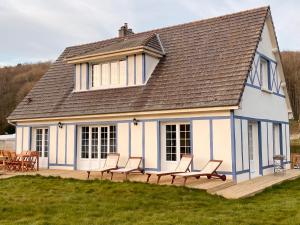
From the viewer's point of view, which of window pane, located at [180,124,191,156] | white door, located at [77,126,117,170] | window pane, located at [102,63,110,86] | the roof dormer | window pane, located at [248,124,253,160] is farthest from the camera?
window pane, located at [102,63,110,86]

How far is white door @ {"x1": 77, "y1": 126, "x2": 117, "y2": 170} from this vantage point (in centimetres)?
1545

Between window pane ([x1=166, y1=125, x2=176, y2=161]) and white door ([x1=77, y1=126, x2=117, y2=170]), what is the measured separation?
2.40 m

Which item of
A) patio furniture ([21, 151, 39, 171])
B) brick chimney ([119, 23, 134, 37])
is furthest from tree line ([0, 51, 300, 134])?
patio furniture ([21, 151, 39, 171])

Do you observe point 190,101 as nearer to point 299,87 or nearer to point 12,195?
point 12,195

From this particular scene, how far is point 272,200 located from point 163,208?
3.00 meters

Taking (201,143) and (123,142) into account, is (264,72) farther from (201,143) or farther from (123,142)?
(123,142)

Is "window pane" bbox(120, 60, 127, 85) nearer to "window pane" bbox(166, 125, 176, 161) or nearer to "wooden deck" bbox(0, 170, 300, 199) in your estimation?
"window pane" bbox(166, 125, 176, 161)

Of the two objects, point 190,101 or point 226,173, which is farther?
point 190,101

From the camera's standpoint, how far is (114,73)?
1653 cm

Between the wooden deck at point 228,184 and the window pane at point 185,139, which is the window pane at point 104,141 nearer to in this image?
the wooden deck at point 228,184

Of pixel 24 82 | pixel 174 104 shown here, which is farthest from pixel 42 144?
pixel 24 82

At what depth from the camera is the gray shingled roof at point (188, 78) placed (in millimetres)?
Answer: 13219

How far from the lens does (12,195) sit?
9953mm

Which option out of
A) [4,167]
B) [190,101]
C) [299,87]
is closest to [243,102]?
[190,101]
